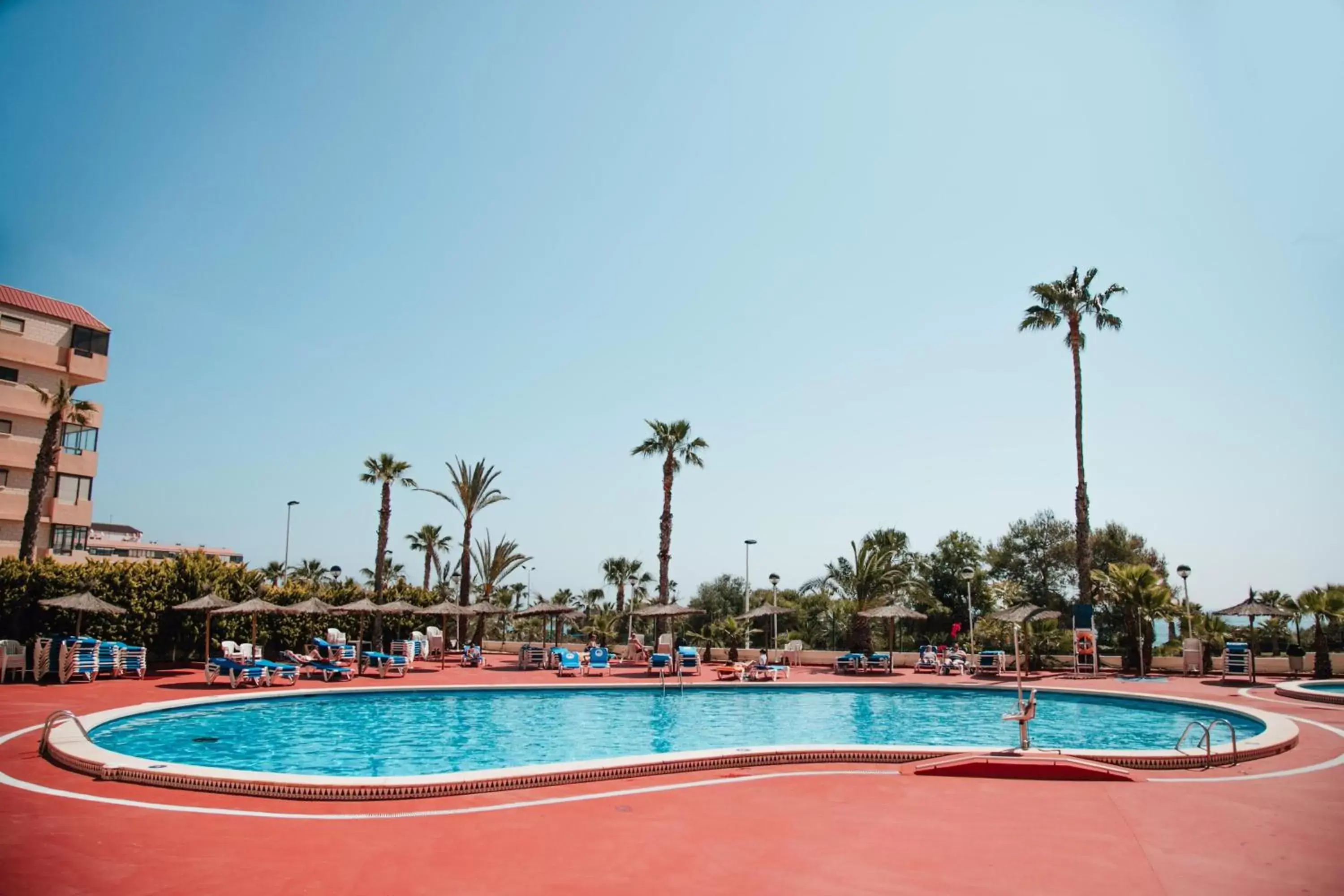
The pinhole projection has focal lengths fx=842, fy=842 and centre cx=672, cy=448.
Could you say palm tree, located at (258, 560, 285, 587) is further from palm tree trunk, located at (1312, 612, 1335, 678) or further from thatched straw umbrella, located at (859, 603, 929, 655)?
palm tree trunk, located at (1312, 612, 1335, 678)

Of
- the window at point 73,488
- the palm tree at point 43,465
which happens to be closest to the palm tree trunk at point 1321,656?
the palm tree at point 43,465

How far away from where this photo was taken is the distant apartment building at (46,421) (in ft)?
113

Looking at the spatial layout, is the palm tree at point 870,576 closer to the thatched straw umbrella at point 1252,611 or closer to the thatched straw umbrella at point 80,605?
A: the thatched straw umbrella at point 1252,611

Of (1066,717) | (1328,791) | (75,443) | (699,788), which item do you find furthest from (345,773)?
(75,443)

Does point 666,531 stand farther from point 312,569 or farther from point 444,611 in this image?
point 312,569

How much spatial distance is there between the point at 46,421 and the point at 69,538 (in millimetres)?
5088

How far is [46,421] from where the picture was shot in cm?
3575

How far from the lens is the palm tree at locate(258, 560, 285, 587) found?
2835 cm

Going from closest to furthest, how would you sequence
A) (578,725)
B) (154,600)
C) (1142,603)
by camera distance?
(578,725), (154,600), (1142,603)

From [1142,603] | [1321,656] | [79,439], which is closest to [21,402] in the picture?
[79,439]

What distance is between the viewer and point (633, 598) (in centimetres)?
5494

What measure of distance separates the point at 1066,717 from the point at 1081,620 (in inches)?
357

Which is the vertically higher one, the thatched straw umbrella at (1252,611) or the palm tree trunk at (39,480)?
the palm tree trunk at (39,480)

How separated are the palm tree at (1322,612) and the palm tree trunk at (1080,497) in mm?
5920
